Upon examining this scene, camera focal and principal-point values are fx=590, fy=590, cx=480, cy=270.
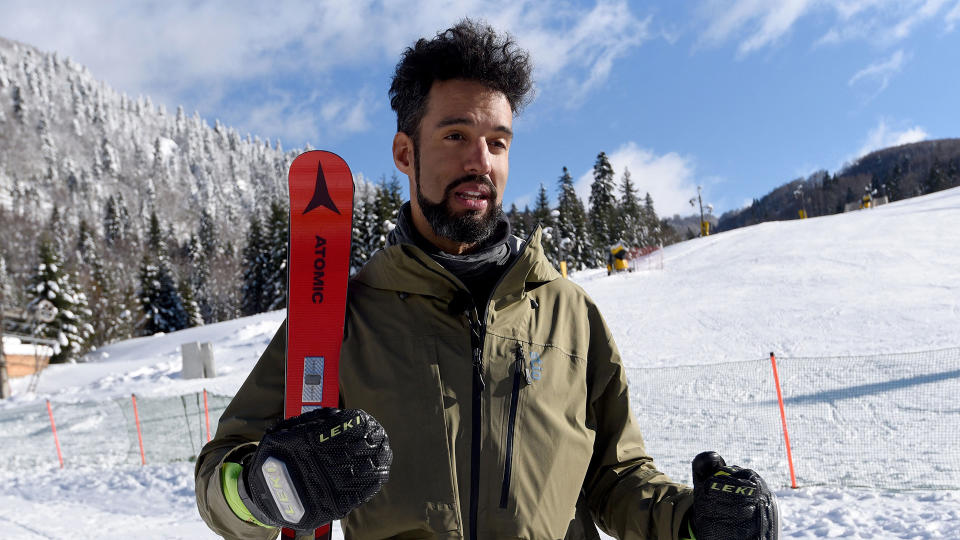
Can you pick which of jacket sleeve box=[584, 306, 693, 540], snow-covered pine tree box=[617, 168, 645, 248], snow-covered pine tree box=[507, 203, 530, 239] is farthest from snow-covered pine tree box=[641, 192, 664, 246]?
jacket sleeve box=[584, 306, 693, 540]

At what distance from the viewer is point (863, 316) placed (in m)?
14.6

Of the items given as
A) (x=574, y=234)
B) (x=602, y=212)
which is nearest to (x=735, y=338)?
(x=574, y=234)

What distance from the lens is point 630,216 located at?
64062 millimetres

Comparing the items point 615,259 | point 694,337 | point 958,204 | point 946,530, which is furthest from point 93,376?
point 958,204

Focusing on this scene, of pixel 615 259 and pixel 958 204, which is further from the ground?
pixel 958 204

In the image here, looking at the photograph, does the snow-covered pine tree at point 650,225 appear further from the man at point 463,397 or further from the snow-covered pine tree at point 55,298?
the man at point 463,397

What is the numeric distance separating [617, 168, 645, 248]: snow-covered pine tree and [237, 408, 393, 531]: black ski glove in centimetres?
6091

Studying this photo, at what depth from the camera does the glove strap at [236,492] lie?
1.27 meters

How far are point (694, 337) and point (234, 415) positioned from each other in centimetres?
1495

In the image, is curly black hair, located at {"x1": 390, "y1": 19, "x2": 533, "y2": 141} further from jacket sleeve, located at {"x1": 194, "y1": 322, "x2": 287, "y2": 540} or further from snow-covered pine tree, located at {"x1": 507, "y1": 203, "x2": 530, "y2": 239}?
snow-covered pine tree, located at {"x1": 507, "y1": 203, "x2": 530, "y2": 239}

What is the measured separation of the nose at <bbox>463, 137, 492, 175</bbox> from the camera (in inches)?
65.8

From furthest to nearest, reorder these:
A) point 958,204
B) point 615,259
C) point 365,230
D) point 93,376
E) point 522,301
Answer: point 365,230, point 958,204, point 615,259, point 93,376, point 522,301

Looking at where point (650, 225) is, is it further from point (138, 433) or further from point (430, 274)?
point (430, 274)

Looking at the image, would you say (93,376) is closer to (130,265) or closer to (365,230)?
(365,230)
